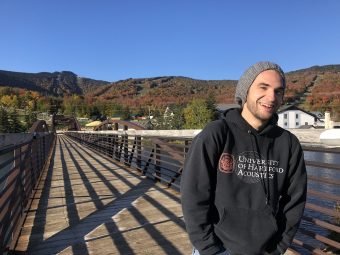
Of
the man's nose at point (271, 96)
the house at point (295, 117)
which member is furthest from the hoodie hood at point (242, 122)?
the house at point (295, 117)

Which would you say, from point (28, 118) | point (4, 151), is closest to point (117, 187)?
point (4, 151)

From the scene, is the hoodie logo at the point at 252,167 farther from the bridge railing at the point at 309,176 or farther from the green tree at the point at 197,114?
the green tree at the point at 197,114

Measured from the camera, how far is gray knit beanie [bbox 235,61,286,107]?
80.0 inches

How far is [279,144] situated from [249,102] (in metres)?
0.27

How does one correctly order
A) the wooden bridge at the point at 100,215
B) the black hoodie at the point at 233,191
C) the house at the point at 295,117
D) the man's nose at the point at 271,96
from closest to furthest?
the black hoodie at the point at 233,191 → the man's nose at the point at 271,96 → the wooden bridge at the point at 100,215 → the house at the point at 295,117

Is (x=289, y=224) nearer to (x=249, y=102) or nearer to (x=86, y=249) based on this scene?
(x=249, y=102)

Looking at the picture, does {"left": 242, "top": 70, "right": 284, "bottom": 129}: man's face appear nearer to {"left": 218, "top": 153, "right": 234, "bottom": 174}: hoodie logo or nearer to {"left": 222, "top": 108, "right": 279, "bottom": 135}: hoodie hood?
{"left": 222, "top": 108, "right": 279, "bottom": 135}: hoodie hood

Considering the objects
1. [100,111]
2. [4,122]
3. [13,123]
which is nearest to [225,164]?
[4,122]

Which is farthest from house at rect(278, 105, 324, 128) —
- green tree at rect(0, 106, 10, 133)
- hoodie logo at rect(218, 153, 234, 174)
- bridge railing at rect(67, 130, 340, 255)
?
hoodie logo at rect(218, 153, 234, 174)

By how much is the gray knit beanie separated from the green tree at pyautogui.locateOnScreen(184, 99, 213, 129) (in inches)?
2896

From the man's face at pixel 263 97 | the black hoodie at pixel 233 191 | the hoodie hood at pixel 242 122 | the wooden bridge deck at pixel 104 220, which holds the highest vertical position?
the man's face at pixel 263 97

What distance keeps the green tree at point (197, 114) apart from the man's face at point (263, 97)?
73629 mm

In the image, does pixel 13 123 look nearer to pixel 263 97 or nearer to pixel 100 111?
pixel 100 111

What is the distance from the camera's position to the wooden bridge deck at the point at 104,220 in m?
4.30
